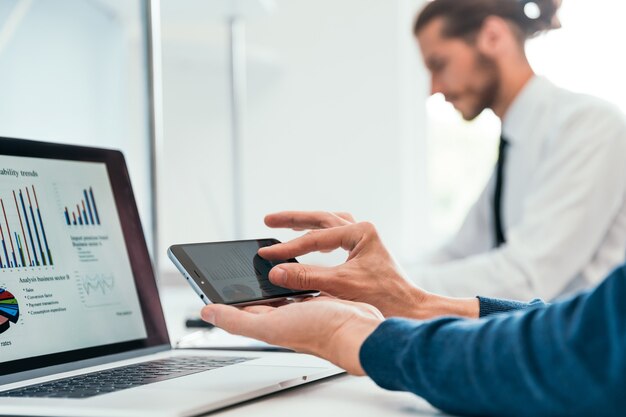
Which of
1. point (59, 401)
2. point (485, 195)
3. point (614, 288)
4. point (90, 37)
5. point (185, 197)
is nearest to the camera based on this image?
point (614, 288)

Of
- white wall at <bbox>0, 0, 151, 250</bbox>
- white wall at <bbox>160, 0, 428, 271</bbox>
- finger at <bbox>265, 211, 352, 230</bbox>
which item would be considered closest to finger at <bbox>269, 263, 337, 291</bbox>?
finger at <bbox>265, 211, 352, 230</bbox>

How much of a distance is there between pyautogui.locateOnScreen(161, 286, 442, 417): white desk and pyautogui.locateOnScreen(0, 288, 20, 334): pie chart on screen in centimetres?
25

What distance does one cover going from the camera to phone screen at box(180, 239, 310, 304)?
2.40 ft

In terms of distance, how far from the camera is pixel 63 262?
80 centimetres

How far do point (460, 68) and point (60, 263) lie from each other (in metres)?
1.57

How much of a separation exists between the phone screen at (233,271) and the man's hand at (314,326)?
Answer: 0.26ft

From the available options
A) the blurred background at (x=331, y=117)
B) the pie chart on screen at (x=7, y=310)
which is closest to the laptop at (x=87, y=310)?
the pie chart on screen at (x=7, y=310)

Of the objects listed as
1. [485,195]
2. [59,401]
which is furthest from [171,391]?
[485,195]

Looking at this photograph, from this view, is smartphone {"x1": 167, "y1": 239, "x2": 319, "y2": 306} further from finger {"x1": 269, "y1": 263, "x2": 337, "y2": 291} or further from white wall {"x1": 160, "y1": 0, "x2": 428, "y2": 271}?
white wall {"x1": 160, "y1": 0, "x2": 428, "y2": 271}

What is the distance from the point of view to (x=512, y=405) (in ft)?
1.59

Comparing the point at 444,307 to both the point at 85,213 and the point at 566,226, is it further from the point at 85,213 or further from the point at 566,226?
the point at 566,226

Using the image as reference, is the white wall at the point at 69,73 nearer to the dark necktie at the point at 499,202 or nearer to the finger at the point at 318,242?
the finger at the point at 318,242

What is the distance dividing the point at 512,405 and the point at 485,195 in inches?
64.5

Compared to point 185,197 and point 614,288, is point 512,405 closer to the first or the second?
point 614,288
